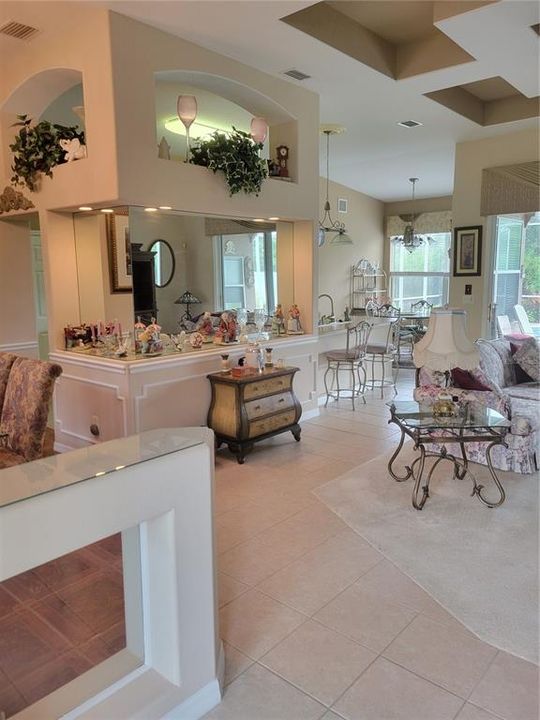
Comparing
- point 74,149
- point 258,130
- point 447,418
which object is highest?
point 258,130

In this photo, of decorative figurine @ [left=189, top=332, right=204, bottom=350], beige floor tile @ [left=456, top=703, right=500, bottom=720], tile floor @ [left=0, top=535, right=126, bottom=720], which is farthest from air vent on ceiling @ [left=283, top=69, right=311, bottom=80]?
beige floor tile @ [left=456, top=703, right=500, bottom=720]

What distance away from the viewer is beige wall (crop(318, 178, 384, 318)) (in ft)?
28.9

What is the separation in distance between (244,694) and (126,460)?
1.03m

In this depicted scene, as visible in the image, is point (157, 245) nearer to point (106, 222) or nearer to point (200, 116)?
point (106, 222)

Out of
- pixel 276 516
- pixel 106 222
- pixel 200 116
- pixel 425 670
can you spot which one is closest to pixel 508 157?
pixel 200 116

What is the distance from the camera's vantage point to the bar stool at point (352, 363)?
19.9 ft

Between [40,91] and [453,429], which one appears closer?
[453,429]

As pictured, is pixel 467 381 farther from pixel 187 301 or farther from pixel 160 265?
pixel 160 265

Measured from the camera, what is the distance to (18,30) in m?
3.92

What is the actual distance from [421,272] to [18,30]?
743cm

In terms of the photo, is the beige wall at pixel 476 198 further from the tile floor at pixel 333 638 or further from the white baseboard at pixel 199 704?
the white baseboard at pixel 199 704

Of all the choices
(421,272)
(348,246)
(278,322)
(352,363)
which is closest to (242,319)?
(278,322)

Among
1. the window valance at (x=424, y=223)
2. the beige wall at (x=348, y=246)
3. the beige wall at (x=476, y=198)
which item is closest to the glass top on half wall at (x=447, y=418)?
the beige wall at (x=476, y=198)

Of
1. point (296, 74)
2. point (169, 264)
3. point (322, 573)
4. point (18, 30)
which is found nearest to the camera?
point (322, 573)
